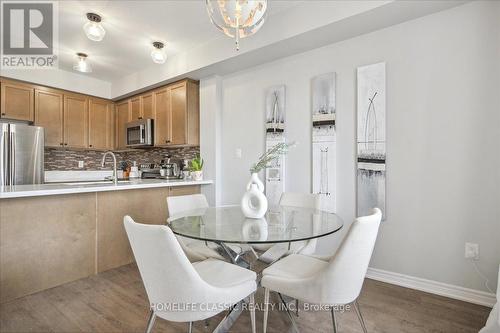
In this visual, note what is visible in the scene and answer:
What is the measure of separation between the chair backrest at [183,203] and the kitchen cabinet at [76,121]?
2.99 metres

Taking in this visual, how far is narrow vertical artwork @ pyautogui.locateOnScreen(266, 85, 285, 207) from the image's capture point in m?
2.97

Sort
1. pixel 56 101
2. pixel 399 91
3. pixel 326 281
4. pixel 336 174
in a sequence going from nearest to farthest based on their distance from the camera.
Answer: pixel 326 281 < pixel 399 91 < pixel 336 174 < pixel 56 101

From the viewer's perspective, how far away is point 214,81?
3.52 metres

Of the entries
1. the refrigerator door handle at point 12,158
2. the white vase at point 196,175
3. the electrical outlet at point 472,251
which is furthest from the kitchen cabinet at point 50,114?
the electrical outlet at point 472,251

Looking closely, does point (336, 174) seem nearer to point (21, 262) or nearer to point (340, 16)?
point (340, 16)

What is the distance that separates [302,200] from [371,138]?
2.82ft

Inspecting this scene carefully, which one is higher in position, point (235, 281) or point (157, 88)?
point (157, 88)

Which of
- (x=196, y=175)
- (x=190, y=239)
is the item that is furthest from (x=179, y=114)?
(x=190, y=239)

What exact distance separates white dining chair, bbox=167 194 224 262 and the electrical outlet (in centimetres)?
185

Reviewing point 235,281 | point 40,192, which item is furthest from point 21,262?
point 235,281

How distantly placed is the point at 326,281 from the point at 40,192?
221cm

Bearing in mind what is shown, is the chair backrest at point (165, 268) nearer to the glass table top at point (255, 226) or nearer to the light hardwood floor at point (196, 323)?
the glass table top at point (255, 226)

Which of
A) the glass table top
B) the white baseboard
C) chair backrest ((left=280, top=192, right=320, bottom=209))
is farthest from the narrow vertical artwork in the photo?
the white baseboard

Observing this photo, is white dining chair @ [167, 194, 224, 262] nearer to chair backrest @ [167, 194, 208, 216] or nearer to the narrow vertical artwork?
chair backrest @ [167, 194, 208, 216]
